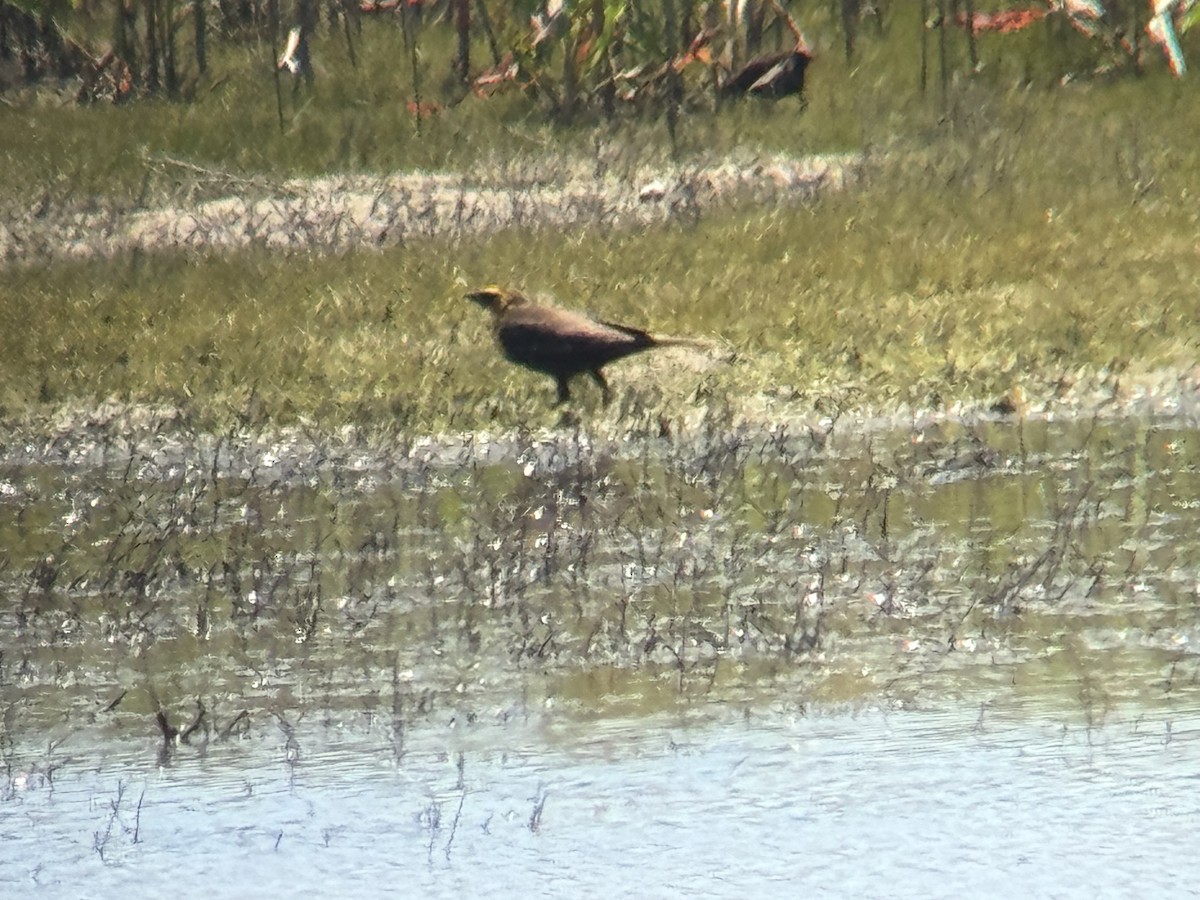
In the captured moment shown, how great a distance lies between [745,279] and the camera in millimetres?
12797

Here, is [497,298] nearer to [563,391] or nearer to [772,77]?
[563,391]

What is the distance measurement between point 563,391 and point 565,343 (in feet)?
0.82

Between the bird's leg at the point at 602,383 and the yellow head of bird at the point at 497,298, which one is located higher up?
the yellow head of bird at the point at 497,298

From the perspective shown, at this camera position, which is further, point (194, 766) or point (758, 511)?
point (758, 511)

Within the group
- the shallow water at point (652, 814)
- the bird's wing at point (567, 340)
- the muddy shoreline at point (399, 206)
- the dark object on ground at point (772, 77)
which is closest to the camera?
the shallow water at point (652, 814)

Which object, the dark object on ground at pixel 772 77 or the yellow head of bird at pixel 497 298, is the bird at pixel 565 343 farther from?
the dark object on ground at pixel 772 77

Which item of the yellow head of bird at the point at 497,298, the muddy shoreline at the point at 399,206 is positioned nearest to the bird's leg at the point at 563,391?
the yellow head of bird at the point at 497,298

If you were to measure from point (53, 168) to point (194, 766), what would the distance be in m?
15.0

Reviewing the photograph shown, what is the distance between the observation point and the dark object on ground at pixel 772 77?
63.8 ft

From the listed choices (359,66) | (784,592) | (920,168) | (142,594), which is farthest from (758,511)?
(359,66)

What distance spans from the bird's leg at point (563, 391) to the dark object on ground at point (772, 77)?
9271mm

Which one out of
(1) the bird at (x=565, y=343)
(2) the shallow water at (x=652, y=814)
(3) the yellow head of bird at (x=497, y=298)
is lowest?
(2) the shallow water at (x=652, y=814)

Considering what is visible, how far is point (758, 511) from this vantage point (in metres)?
8.06

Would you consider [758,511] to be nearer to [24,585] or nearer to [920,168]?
[24,585]
